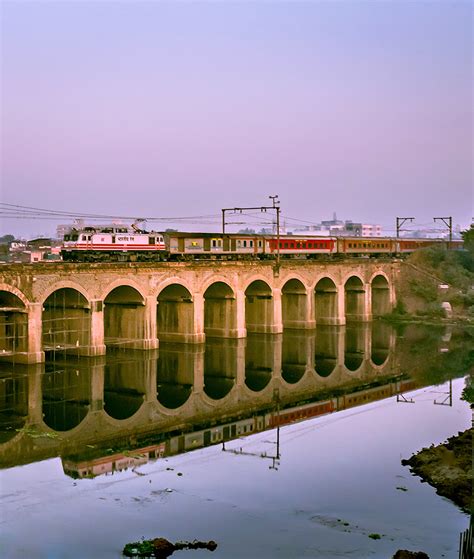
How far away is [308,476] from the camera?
78.6 ft

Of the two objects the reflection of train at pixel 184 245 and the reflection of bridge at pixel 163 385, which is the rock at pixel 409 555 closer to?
the reflection of bridge at pixel 163 385

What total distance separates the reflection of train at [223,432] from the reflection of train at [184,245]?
18.2m

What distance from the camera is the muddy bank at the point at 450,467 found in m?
21.9

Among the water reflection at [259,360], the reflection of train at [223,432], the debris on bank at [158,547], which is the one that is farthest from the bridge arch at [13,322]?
the debris on bank at [158,547]

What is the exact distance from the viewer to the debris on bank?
1769 cm

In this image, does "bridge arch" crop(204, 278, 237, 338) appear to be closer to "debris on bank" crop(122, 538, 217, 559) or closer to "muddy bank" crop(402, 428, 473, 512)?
"muddy bank" crop(402, 428, 473, 512)

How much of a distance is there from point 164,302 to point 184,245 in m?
5.10

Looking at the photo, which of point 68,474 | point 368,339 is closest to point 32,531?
point 68,474

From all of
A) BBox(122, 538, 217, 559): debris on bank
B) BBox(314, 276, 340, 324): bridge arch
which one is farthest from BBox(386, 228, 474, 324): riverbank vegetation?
BBox(122, 538, 217, 559): debris on bank

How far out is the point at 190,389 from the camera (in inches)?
1458

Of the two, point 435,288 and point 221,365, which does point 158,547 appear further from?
point 435,288

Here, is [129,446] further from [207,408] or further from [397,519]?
[397,519]

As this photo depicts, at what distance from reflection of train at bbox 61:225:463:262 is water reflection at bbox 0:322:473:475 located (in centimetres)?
629

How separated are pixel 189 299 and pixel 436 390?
54.5 feet
